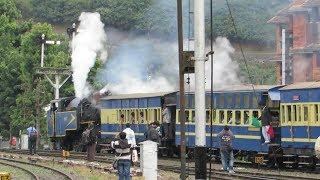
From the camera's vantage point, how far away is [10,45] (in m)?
60.1

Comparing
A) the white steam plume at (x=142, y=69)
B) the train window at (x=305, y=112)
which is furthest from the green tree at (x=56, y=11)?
the train window at (x=305, y=112)

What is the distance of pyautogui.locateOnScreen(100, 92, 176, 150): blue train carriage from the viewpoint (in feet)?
112

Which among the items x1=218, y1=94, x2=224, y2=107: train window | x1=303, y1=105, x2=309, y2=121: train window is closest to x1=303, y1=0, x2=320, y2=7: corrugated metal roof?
x1=218, y1=94, x2=224, y2=107: train window

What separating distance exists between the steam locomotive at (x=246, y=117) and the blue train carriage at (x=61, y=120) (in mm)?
1156

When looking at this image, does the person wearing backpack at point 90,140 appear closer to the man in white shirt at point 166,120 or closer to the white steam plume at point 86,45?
the man in white shirt at point 166,120

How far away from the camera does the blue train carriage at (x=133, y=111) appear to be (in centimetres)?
3400

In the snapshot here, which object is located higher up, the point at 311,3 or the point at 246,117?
the point at 311,3

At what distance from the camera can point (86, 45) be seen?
49.8 m

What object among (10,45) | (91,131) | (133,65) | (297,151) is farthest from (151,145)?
(10,45)

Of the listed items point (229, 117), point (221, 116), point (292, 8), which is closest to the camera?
point (229, 117)

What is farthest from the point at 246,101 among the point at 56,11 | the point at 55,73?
the point at 56,11

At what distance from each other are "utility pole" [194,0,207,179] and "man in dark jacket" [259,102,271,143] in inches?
498

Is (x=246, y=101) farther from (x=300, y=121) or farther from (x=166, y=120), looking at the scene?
(x=166, y=120)

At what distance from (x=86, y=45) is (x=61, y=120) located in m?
8.81
